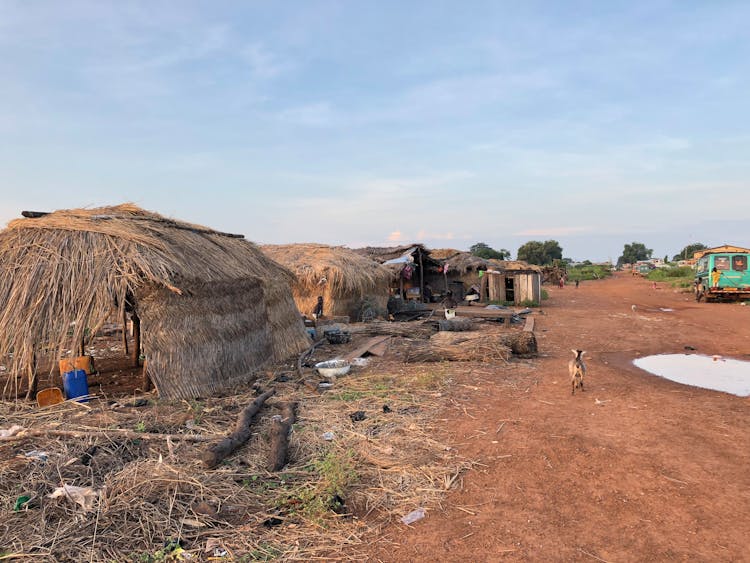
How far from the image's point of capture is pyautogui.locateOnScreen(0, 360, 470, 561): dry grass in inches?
134

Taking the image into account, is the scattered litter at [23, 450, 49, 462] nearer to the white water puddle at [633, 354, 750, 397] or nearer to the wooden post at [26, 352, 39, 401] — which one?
the wooden post at [26, 352, 39, 401]

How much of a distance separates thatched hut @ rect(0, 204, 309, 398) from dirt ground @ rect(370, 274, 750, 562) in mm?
4228

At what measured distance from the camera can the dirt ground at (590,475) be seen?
10.9 feet

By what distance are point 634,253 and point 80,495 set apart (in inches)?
4047

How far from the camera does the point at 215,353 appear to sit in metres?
7.61

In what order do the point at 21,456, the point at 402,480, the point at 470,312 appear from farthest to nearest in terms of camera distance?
the point at 470,312, the point at 21,456, the point at 402,480

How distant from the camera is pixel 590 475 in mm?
4336

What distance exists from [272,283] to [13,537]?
23.6 feet

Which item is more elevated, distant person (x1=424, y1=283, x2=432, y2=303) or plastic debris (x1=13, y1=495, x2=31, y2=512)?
distant person (x1=424, y1=283, x2=432, y2=303)

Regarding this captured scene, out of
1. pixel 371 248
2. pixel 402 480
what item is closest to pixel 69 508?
pixel 402 480

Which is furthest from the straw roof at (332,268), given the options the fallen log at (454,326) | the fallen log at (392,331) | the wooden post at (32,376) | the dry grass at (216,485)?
the dry grass at (216,485)

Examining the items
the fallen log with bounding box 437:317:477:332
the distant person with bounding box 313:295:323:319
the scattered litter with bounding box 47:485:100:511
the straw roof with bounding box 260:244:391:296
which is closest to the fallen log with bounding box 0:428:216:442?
the scattered litter with bounding box 47:485:100:511

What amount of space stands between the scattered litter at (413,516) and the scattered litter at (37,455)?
3807 mm

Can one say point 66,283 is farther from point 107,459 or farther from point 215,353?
point 107,459
